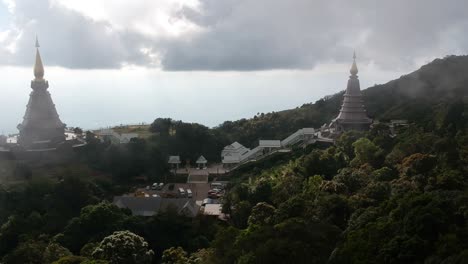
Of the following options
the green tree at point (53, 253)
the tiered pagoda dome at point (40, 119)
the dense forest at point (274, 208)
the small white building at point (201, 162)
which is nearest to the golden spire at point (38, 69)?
the tiered pagoda dome at point (40, 119)

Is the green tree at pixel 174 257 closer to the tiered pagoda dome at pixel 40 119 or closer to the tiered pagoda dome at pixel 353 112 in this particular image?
the tiered pagoda dome at pixel 40 119

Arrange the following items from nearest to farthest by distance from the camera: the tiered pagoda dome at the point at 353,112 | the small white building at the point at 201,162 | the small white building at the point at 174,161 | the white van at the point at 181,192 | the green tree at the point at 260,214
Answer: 1. the green tree at the point at 260,214
2. the white van at the point at 181,192
3. the small white building at the point at 174,161
4. the small white building at the point at 201,162
5. the tiered pagoda dome at the point at 353,112

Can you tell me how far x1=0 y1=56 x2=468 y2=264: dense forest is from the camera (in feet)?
56.0

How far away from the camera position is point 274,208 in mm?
25281

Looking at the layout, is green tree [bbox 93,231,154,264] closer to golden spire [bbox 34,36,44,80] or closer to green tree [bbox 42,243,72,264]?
green tree [bbox 42,243,72,264]

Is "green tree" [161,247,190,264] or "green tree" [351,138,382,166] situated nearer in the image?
"green tree" [161,247,190,264]

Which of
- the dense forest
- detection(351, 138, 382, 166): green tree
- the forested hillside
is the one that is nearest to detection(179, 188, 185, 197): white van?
the dense forest

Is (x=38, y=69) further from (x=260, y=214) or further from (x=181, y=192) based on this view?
(x=260, y=214)

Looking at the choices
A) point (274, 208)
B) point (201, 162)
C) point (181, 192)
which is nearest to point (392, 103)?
point (201, 162)

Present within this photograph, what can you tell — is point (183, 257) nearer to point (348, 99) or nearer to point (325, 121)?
point (348, 99)

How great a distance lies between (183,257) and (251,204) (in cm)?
686

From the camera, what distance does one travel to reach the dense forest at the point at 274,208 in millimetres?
17078

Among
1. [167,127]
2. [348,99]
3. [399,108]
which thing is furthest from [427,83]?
[167,127]

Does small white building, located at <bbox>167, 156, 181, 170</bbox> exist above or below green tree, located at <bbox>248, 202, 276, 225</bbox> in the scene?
above
